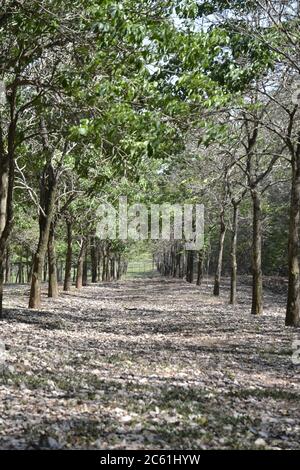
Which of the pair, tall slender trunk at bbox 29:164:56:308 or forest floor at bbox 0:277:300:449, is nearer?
forest floor at bbox 0:277:300:449

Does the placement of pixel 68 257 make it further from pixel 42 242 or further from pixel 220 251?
pixel 42 242

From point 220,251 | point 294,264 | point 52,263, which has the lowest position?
point 52,263

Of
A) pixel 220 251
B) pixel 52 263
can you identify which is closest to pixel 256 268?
pixel 52 263

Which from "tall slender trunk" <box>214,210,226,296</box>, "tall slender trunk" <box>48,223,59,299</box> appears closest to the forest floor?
"tall slender trunk" <box>48,223,59,299</box>

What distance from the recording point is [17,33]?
1274cm

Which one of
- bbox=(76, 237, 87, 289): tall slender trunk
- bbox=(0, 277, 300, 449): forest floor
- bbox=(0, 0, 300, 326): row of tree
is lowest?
bbox=(0, 277, 300, 449): forest floor

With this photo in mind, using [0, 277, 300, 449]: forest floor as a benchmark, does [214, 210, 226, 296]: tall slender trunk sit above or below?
above

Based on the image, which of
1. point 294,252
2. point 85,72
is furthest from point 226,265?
point 85,72

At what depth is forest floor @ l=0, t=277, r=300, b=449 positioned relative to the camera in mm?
6965

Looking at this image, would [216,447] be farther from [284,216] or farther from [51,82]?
[284,216]

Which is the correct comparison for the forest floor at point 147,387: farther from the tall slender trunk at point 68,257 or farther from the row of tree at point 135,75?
the tall slender trunk at point 68,257

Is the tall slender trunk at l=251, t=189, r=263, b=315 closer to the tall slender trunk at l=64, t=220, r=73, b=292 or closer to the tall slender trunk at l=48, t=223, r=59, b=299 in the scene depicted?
the tall slender trunk at l=48, t=223, r=59, b=299

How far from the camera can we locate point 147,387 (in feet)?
32.0

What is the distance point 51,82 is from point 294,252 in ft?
32.9
